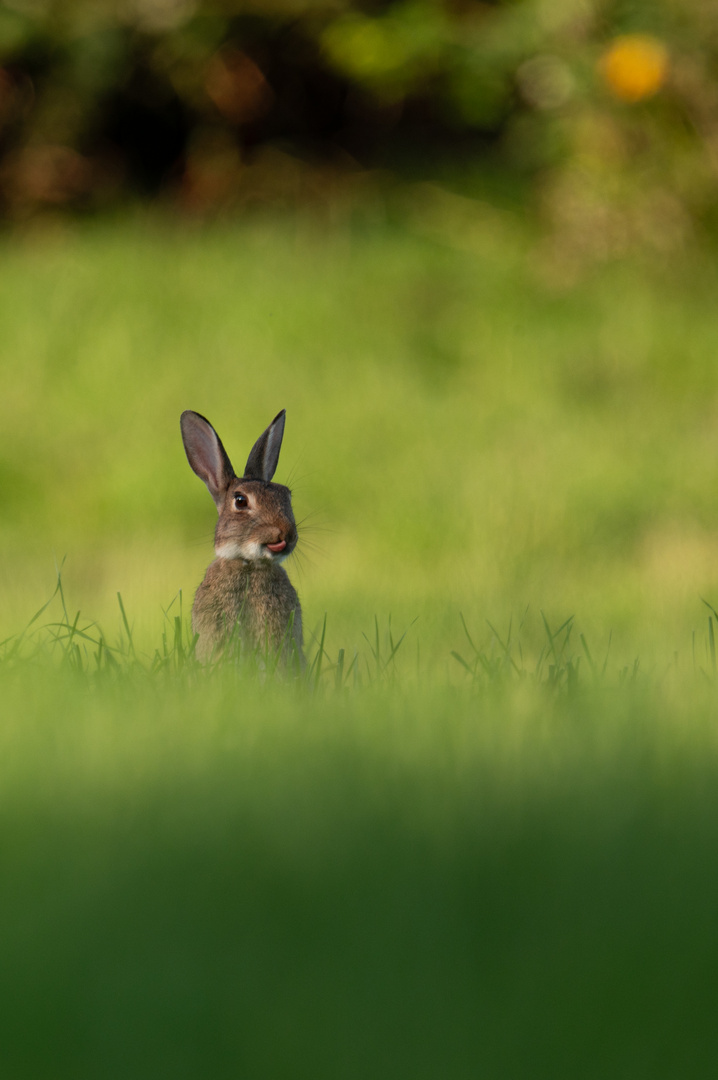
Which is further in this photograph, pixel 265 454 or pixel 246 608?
pixel 265 454

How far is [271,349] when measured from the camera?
11188mm

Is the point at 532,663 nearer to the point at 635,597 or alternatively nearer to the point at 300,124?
the point at 635,597

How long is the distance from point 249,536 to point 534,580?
3.21 meters

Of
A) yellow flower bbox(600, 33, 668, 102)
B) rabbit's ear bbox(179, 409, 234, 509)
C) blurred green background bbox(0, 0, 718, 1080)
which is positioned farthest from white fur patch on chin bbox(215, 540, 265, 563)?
yellow flower bbox(600, 33, 668, 102)

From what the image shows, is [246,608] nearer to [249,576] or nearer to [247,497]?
[249,576]

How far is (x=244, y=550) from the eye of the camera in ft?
13.8

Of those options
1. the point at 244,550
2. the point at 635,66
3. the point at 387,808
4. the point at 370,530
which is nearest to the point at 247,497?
the point at 244,550

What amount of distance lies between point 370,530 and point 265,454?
3926 millimetres

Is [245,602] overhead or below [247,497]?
below

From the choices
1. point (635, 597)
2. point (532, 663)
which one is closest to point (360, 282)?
point (635, 597)

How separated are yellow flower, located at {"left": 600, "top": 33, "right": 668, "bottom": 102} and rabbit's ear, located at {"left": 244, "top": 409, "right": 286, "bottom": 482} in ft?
26.2

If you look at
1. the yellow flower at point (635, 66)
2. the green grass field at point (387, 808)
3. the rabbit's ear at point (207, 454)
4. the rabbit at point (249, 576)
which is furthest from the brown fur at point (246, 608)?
the yellow flower at point (635, 66)

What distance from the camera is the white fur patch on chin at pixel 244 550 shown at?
13.7 feet

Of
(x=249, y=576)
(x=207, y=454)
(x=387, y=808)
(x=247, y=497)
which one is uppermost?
(x=207, y=454)
